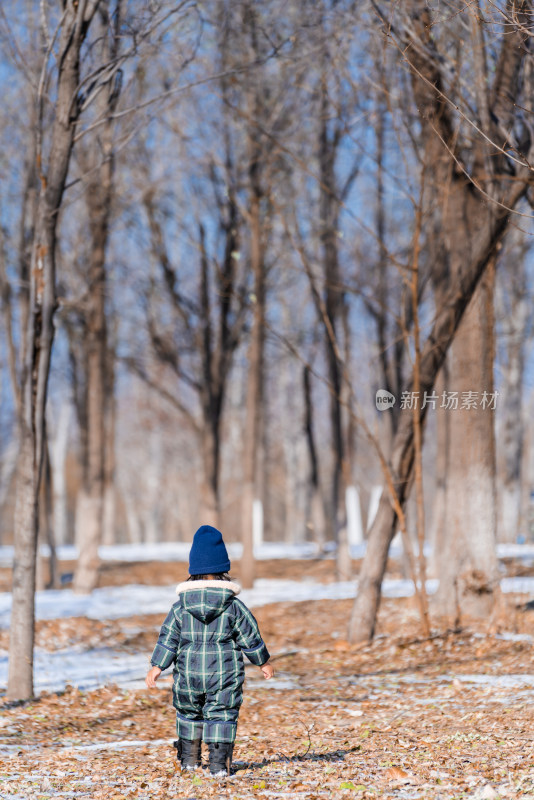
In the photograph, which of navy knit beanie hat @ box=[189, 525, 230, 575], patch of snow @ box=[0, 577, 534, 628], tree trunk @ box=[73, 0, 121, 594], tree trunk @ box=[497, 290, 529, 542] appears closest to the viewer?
navy knit beanie hat @ box=[189, 525, 230, 575]

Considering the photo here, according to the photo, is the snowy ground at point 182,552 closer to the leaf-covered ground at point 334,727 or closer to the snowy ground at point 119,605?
the snowy ground at point 119,605

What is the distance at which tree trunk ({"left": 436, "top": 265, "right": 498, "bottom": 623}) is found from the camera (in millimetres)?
8781

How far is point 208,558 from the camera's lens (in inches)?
171

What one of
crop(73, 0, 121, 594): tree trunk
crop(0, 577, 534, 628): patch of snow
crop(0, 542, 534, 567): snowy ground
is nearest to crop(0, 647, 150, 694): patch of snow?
crop(0, 577, 534, 628): patch of snow

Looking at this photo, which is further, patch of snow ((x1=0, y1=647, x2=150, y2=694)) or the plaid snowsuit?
patch of snow ((x1=0, y1=647, x2=150, y2=694))

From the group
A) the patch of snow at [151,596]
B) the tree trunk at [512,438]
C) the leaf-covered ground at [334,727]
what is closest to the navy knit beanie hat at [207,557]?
the leaf-covered ground at [334,727]

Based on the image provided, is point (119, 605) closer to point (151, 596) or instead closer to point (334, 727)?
point (151, 596)

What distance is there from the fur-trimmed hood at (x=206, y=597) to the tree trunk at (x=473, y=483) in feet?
16.6

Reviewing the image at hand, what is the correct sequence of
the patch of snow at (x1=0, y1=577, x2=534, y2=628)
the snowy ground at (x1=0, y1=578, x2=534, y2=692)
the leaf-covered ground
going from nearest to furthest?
the leaf-covered ground, the snowy ground at (x1=0, y1=578, x2=534, y2=692), the patch of snow at (x1=0, y1=577, x2=534, y2=628)

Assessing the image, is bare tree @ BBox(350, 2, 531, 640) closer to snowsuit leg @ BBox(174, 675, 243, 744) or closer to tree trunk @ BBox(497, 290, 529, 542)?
snowsuit leg @ BBox(174, 675, 243, 744)

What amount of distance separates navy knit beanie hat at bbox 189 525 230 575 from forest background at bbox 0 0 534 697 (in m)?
2.39

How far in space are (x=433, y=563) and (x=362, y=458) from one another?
28069 mm

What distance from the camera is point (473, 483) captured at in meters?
8.88

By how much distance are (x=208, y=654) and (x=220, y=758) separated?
0.50 m
